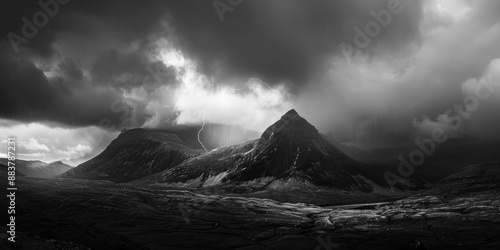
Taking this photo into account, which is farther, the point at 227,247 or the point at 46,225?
the point at 227,247

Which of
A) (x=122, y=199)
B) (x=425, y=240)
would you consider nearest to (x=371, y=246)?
(x=425, y=240)

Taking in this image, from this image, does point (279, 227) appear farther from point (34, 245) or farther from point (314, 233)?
point (34, 245)

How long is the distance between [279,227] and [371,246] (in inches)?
1213

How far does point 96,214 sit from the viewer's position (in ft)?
373

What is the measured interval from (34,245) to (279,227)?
3012 inches

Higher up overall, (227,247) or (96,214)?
(96,214)

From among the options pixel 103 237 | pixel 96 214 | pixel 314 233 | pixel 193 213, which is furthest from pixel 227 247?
pixel 96 214

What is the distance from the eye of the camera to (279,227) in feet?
312

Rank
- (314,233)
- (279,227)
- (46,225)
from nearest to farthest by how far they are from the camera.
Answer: (46,225)
(314,233)
(279,227)

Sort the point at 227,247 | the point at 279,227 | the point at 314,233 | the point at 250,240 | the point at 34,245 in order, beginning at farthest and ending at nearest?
the point at 279,227, the point at 314,233, the point at 250,240, the point at 227,247, the point at 34,245

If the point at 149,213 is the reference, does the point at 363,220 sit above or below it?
below

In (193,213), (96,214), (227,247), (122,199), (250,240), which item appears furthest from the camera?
(122,199)

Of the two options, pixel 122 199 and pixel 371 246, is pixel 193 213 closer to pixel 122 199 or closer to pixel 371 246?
pixel 122 199

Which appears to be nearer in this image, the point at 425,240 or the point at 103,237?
the point at 103,237
